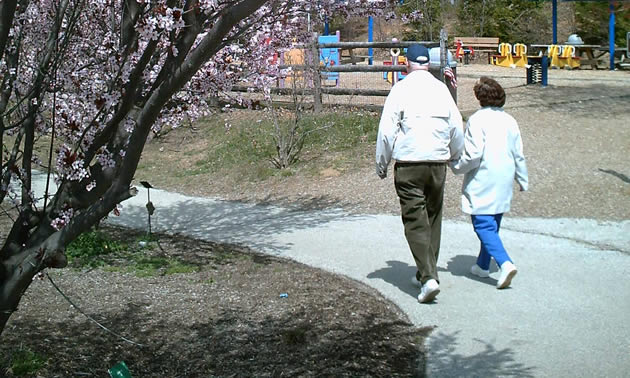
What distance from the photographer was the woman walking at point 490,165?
611cm

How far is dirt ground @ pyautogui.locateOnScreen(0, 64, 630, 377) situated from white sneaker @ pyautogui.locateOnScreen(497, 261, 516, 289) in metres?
0.89

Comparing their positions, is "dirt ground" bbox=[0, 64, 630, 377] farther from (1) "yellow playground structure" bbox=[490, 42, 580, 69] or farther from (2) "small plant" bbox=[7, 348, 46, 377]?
(1) "yellow playground structure" bbox=[490, 42, 580, 69]

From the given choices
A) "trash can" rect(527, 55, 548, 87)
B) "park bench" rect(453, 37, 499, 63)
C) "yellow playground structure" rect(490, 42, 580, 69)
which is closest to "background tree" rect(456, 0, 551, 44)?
"park bench" rect(453, 37, 499, 63)

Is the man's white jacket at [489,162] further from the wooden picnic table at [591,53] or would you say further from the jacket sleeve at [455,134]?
the wooden picnic table at [591,53]

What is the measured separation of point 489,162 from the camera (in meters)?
6.17

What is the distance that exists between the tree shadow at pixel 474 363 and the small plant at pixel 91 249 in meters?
3.78

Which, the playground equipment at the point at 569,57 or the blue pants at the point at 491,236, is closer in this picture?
the blue pants at the point at 491,236

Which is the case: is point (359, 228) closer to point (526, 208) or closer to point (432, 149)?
point (526, 208)

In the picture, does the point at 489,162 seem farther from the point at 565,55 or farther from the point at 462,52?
the point at 462,52

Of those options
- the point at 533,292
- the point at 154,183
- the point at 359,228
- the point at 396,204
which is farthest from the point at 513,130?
the point at 154,183

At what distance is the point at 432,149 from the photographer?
5.75 meters

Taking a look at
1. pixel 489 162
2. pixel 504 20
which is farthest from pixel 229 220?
pixel 504 20

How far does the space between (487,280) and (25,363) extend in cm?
357

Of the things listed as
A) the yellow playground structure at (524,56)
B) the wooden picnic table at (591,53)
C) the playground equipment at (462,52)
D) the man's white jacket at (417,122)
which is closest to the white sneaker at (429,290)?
the man's white jacket at (417,122)
